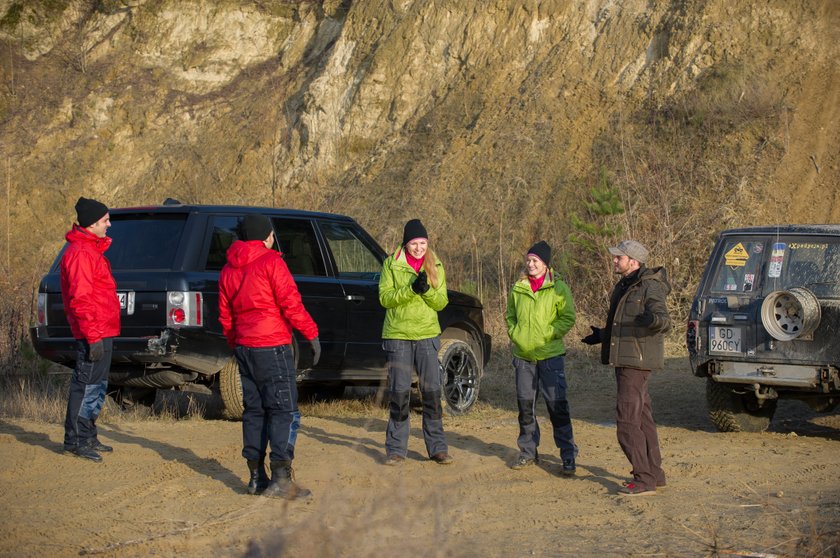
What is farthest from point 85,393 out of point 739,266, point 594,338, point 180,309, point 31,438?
point 739,266

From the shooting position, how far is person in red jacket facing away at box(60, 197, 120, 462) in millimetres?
7793

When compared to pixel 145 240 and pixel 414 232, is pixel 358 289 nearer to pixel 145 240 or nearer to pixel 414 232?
pixel 145 240

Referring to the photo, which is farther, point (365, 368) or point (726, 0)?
point (726, 0)

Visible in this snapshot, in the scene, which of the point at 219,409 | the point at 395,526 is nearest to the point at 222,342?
the point at 219,409

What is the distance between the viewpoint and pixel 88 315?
25.5ft

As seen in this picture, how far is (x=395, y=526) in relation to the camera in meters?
5.89

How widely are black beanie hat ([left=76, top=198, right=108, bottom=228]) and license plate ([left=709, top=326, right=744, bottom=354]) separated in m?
5.04

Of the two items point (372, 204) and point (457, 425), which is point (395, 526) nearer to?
point (457, 425)

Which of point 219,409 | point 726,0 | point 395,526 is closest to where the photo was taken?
point 395,526

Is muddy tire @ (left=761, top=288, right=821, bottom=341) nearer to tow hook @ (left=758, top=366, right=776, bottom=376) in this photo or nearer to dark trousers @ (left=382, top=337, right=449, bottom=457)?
tow hook @ (left=758, top=366, right=776, bottom=376)

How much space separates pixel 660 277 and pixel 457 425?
11.1 ft

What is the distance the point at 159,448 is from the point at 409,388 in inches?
83.9

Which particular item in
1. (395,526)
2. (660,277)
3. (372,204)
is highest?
(372,204)

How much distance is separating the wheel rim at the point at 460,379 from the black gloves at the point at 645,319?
3.97 meters
